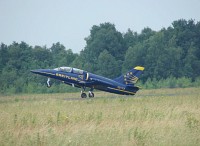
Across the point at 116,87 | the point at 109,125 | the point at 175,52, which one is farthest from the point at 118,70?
the point at 109,125

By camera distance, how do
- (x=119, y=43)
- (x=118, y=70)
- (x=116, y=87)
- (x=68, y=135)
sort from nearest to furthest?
(x=68, y=135) → (x=116, y=87) → (x=118, y=70) → (x=119, y=43)

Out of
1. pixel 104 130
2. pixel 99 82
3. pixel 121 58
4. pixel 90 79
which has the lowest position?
pixel 104 130

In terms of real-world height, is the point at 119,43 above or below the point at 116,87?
above

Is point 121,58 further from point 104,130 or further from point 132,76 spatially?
point 104,130

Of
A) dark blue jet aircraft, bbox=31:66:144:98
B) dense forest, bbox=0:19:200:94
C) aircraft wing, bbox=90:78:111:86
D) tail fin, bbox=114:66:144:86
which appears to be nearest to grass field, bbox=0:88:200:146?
dark blue jet aircraft, bbox=31:66:144:98

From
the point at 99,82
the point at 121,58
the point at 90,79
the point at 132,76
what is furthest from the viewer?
the point at 121,58

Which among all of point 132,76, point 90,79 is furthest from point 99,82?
point 132,76

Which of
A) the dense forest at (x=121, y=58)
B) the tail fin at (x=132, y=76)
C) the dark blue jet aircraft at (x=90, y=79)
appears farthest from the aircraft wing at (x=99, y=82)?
the dense forest at (x=121, y=58)

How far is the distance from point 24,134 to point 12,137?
668 millimetres

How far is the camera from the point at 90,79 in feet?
122

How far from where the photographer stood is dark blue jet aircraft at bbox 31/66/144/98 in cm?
3647

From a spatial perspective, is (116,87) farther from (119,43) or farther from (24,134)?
(119,43)

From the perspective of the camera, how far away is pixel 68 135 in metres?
14.0

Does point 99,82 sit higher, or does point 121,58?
point 121,58
